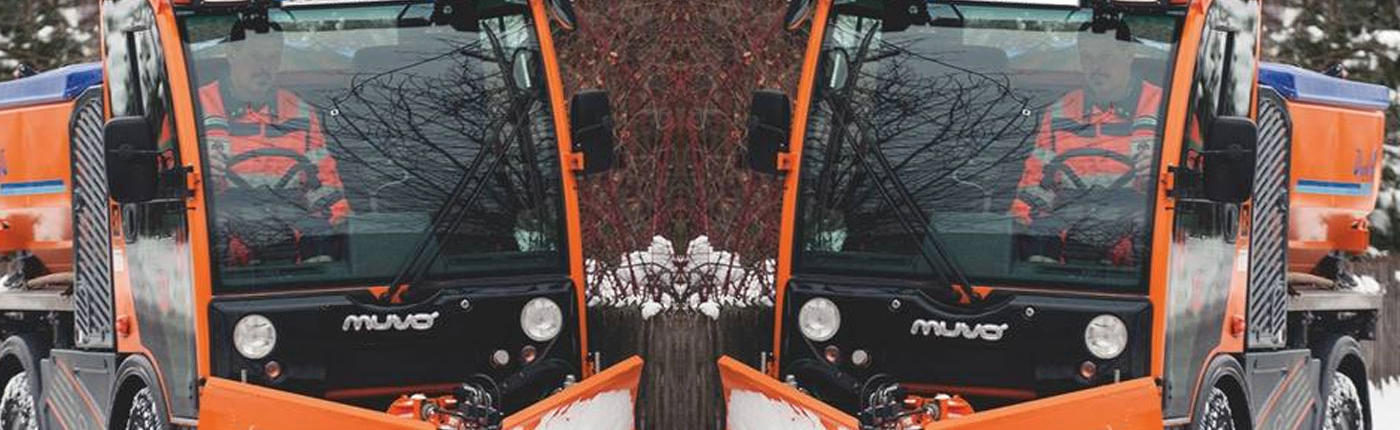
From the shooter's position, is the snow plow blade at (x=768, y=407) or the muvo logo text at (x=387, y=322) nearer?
the snow plow blade at (x=768, y=407)

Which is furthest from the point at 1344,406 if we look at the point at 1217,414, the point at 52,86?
the point at 52,86

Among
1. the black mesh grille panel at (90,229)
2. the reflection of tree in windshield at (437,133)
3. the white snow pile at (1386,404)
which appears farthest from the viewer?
the white snow pile at (1386,404)

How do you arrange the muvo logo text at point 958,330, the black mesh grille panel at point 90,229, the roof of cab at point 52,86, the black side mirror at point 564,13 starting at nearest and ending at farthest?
the muvo logo text at point 958,330 → the black side mirror at point 564,13 → the black mesh grille panel at point 90,229 → the roof of cab at point 52,86

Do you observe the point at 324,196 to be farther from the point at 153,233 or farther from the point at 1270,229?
the point at 1270,229

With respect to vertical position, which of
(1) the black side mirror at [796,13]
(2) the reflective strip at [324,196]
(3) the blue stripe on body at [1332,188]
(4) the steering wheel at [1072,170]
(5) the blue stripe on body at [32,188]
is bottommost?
(3) the blue stripe on body at [1332,188]

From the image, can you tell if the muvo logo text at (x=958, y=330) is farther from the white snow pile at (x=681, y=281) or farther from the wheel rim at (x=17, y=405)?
the wheel rim at (x=17, y=405)

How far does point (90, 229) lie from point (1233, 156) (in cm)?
523

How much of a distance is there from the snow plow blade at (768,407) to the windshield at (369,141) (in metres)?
0.94

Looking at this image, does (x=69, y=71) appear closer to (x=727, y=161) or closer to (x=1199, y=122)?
(x=727, y=161)

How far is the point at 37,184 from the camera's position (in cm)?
1288

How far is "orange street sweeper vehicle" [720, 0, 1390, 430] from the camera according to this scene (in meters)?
9.89

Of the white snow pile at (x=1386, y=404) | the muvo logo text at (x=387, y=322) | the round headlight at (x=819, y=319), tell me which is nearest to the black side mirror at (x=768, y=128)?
the round headlight at (x=819, y=319)

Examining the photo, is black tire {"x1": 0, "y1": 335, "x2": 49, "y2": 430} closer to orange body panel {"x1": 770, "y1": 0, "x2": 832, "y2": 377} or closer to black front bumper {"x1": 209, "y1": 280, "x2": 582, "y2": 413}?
black front bumper {"x1": 209, "y1": 280, "x2": 582, "y2": 413}

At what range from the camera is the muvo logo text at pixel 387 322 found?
10.2 meters
